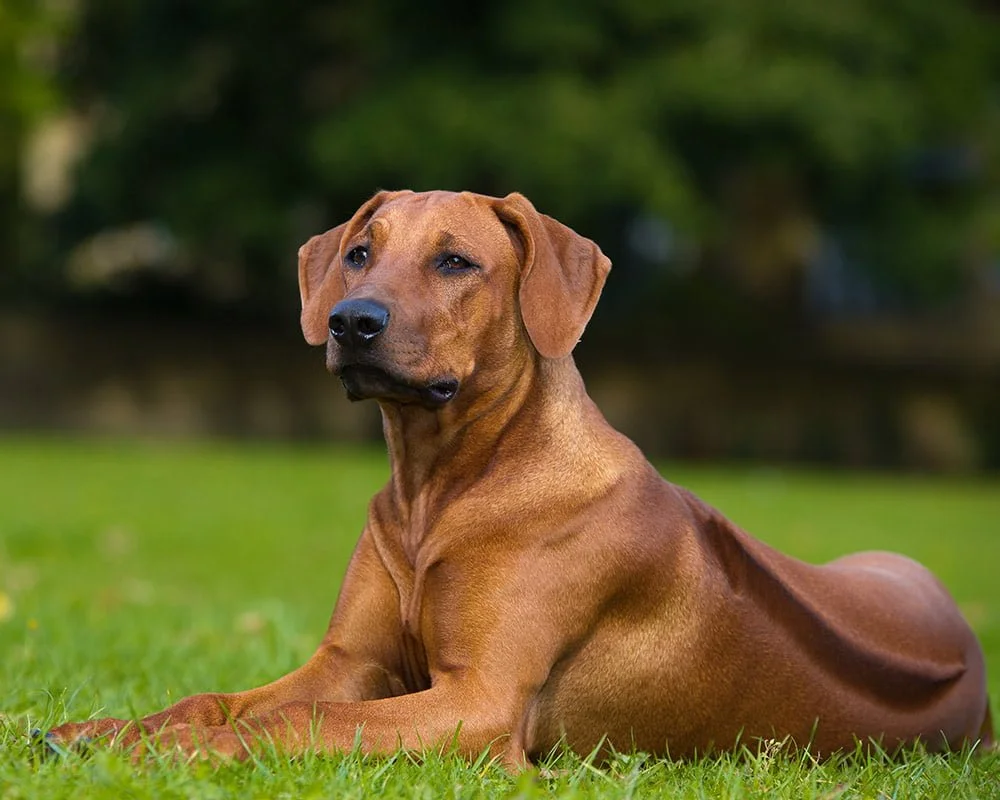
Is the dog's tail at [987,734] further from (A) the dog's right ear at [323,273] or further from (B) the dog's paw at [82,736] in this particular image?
(B) the dog's paw at [82,736]

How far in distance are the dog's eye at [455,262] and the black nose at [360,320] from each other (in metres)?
0.31

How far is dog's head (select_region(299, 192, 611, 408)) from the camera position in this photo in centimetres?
430

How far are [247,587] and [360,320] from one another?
23.9 ft

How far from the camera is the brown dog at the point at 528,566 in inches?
168

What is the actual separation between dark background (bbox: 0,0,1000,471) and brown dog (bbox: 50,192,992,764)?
1433 centimetres

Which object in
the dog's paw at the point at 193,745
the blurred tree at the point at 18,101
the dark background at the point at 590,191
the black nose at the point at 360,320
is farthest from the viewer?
the blurred tree at the point at 18,101

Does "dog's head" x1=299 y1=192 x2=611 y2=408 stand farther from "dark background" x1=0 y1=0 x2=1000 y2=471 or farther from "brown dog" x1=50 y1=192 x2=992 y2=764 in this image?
"dark background" x1=0 y1=0 x2=1000 y2=471

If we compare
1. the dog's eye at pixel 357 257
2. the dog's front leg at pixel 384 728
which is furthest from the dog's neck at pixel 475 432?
the dog's front leg at pixel 384 728

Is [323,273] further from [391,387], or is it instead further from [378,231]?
[391,387]

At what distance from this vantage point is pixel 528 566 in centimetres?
428

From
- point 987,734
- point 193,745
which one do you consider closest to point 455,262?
point 193,745

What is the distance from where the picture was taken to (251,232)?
2088 cm

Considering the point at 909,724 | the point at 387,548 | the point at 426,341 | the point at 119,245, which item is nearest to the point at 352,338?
the point at 426,341

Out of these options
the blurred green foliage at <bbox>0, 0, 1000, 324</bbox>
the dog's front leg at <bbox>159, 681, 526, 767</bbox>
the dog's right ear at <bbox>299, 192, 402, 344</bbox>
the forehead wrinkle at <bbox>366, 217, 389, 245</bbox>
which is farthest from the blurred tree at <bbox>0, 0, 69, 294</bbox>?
the dog's front leg at <bbox>159, 681, 526, 767</bbox>
